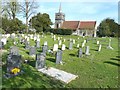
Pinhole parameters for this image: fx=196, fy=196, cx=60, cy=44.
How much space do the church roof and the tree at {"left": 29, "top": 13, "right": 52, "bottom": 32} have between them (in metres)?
9.59

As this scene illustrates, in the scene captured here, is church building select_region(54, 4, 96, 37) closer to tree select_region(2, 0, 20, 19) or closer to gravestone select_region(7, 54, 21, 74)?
tree select_region(2, 0, 20, 19)

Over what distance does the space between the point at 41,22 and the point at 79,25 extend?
16.8m

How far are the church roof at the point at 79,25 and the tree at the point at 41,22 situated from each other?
9.59 metres

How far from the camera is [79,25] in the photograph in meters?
75.4

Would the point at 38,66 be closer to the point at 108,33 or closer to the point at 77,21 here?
the point at 108,33

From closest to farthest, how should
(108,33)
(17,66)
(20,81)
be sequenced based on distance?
(20,81), (17,66), (108,33)

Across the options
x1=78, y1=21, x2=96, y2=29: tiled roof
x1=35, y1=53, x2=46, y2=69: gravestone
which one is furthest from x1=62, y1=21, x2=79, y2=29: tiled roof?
x1=35, y1=53, x2=46, y2=69: gravestone

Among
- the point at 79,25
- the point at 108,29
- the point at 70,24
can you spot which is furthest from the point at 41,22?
the point at 108,29

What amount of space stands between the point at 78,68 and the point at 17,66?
3.87 metres

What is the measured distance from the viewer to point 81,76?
9664mm

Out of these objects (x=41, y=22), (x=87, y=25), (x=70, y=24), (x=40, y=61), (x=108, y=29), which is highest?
(x=70, y=24)

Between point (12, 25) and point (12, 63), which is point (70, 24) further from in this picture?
point (12, 63)

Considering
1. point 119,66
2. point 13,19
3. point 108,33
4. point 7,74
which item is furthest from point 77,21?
point 7,74

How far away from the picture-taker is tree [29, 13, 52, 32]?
6316cm
